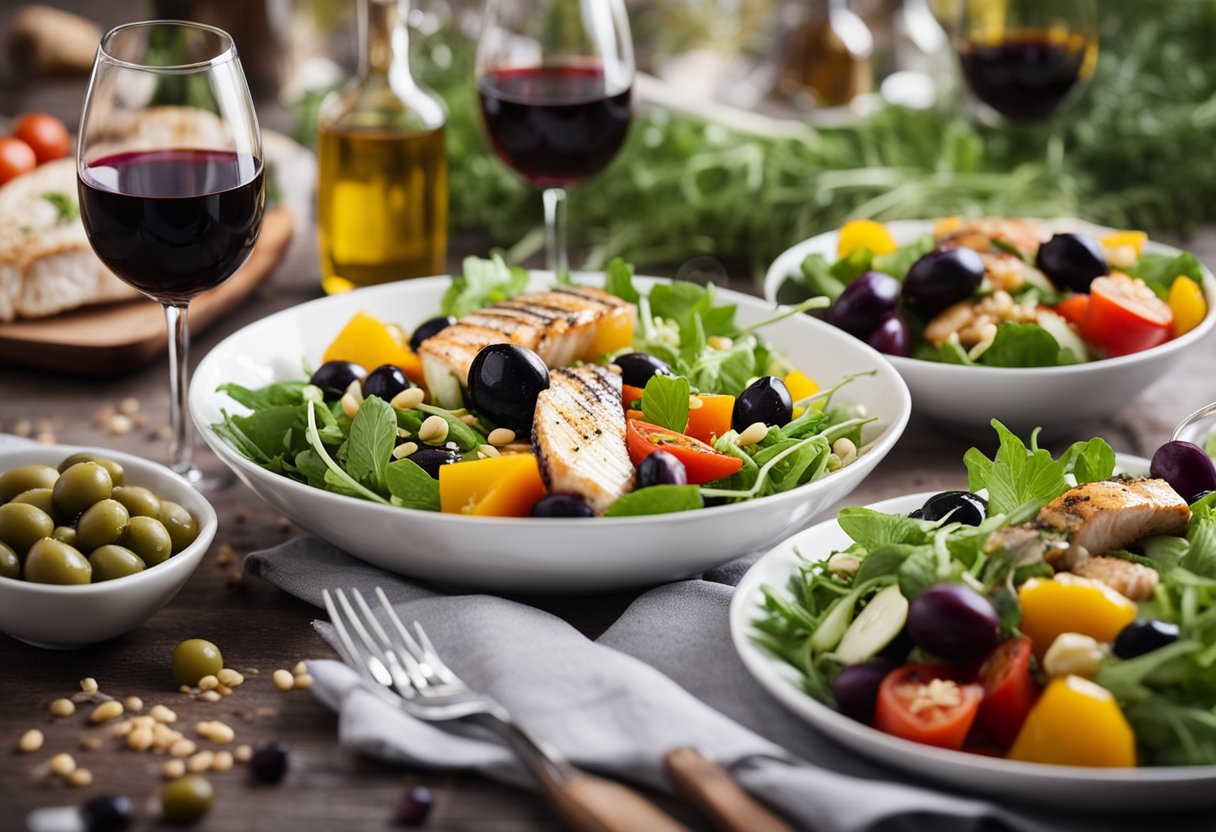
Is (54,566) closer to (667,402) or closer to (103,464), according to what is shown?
(103,464)

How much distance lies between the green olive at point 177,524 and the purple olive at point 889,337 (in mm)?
1219

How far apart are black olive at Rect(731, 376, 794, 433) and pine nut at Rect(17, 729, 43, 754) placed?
1.03 m

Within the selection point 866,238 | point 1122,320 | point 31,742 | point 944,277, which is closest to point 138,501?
point 31,742

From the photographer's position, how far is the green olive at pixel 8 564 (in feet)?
5.68

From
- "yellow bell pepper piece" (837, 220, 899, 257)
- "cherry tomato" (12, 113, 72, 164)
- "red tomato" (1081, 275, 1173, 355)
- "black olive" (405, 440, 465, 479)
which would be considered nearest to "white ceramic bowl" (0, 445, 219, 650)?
"black olive" (405, 440, 465, 479)

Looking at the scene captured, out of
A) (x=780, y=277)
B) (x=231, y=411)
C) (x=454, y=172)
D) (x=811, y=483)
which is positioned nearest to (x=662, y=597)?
(x=811, y=483)

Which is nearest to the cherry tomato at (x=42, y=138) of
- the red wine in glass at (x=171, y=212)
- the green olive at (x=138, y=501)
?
the red wine in glass at (x=171, y=212)

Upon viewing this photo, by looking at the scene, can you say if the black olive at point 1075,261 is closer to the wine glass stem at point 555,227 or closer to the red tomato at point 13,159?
the wine glass stem at point 555,227

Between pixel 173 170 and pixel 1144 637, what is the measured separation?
149 cm

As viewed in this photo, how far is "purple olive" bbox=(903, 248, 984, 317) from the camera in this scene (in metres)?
2.46

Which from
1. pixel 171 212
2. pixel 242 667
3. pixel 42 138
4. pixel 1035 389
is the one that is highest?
pixel 171 212

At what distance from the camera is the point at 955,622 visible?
1.49 metres

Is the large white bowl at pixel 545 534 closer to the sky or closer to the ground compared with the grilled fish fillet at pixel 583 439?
closer to the ground

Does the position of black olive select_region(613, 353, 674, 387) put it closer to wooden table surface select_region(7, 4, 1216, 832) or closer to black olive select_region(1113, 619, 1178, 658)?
wooden table surface select_region(7, 4, 1216, 832)
